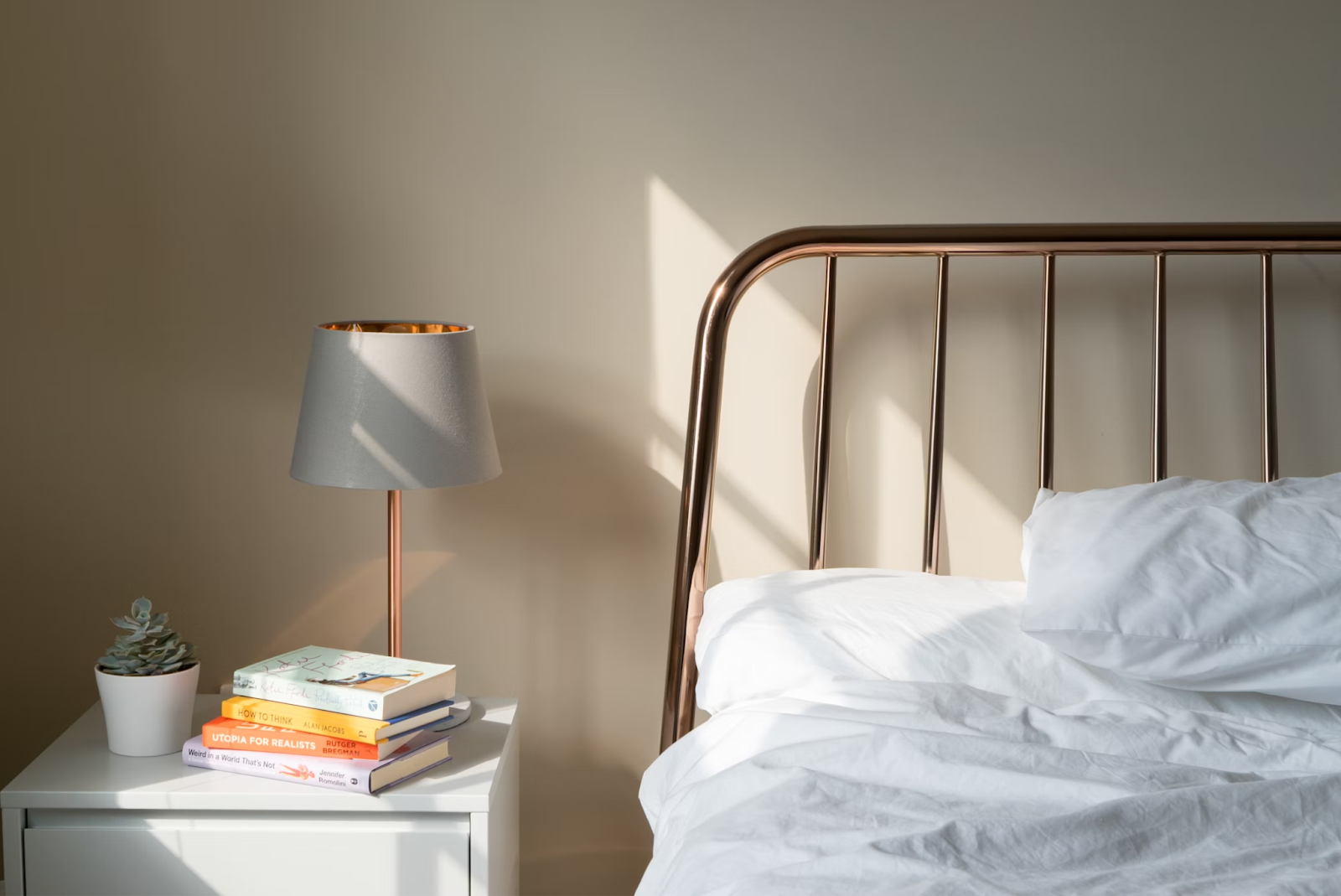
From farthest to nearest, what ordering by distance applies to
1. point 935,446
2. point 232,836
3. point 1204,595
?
point 935,446 < point 232,836 < point 1204,595

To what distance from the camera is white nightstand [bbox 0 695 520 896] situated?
4.08 feet

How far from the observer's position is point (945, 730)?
1031mm

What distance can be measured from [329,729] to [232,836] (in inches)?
6.1

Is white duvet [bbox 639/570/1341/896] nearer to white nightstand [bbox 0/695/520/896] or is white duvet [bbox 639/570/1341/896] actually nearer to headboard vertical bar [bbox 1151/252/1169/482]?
white nightstand [bbox 0/695/520/896]

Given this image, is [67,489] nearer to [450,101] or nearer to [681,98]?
[450,101]

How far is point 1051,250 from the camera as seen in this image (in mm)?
1543

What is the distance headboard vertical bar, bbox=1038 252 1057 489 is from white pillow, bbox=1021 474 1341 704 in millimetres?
361

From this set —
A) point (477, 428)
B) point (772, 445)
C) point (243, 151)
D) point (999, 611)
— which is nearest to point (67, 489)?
point (243, 151)

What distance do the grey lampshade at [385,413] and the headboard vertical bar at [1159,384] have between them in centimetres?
97

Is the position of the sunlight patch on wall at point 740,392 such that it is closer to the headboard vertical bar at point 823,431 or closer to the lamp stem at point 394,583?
the headboard vertical bar at point 823,431

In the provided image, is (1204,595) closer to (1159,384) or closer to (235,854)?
(1159,384)

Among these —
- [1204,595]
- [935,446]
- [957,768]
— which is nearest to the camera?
[957,768]

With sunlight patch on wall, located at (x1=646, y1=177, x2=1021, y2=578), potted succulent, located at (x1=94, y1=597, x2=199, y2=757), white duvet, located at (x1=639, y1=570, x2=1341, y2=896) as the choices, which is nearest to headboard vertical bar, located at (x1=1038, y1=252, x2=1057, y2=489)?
sunlight patch on wall, located at (x1=646, y1=177, x2=1021, y2=578)

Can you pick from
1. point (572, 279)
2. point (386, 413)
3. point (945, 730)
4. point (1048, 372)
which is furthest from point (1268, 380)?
point (386, 413)
